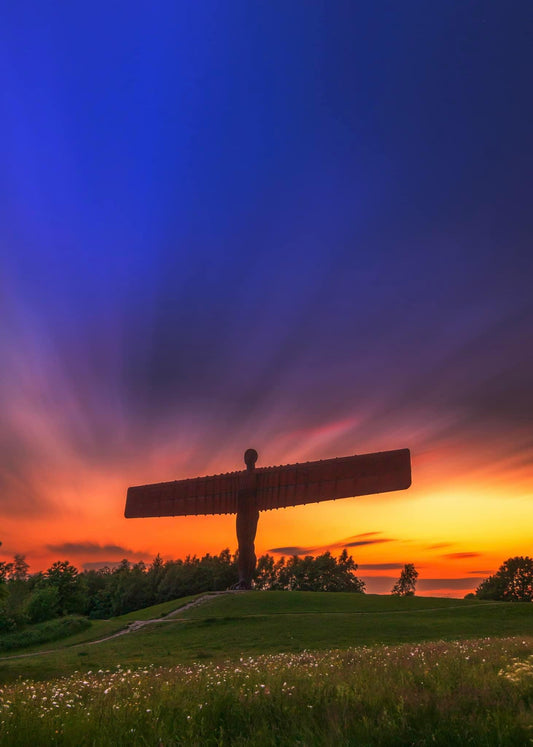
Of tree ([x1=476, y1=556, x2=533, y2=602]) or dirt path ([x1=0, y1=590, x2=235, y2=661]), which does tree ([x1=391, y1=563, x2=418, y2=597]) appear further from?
dirt path ([x1=0, y1=590, x2=235, y2=661])

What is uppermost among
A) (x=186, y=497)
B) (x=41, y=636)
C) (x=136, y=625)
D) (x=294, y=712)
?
(x=186, y=497)

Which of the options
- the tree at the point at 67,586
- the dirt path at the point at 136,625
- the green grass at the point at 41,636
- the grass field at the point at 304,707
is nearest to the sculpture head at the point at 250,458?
the dirt path at the point at 136,625

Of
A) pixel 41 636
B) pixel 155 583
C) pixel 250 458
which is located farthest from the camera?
pixel 155 583

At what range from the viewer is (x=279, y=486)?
1485 inches

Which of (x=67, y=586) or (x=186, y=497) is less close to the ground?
(x=186, y=497)

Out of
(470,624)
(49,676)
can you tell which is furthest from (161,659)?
(470,624)

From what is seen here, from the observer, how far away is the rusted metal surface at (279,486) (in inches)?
1319

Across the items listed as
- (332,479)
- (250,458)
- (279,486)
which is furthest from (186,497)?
(332,479)

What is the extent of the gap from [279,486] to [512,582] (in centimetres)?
5984

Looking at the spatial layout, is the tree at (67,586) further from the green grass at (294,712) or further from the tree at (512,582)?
the green grass at (294,712)

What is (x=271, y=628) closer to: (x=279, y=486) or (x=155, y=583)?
(x=279, y=486)

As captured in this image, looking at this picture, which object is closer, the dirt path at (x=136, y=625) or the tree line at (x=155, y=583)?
the dirt path at (x=136, y=625)

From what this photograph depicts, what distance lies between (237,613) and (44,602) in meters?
38.6

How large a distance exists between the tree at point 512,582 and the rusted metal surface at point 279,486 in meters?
58.2
